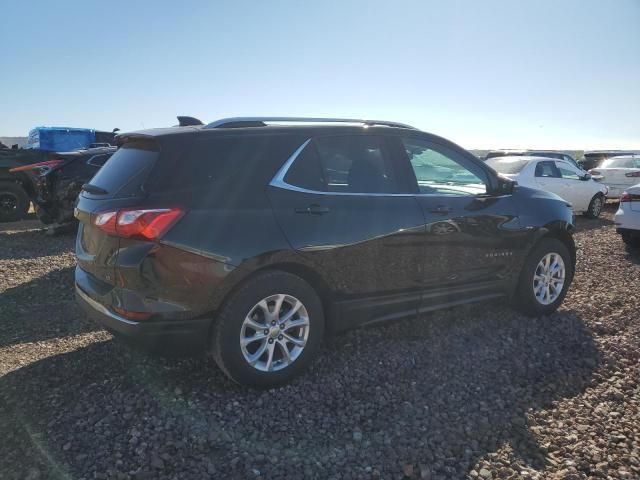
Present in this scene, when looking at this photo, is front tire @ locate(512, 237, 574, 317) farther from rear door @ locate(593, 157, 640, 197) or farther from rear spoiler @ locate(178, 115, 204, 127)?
rear door @ locate(593, 157, 640, 197)

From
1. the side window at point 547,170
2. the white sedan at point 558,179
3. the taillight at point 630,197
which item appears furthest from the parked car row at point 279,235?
the side window at point 547,170

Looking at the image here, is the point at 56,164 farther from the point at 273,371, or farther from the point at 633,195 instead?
the point at 633,195

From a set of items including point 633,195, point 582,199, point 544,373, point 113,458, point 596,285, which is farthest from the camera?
point 582,199

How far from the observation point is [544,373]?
378 centimetres

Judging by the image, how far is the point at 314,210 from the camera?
351cm

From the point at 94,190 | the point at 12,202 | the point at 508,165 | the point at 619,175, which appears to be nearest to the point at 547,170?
the point at 508,165

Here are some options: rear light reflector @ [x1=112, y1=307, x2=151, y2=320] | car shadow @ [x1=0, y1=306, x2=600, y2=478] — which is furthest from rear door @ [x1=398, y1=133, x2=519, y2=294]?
rear light reflector @ [x1=112, y1=307, x2=151, y2=320]

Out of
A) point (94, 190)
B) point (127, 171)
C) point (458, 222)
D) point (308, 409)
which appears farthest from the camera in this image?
point (458, 222)

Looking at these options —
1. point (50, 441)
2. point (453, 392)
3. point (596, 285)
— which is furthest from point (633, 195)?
point (50, 441)

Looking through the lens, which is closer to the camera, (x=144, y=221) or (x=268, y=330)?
(x=144, y=221)

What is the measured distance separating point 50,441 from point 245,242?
1.54 m

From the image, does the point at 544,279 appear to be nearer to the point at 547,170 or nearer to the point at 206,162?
the point at 206,162

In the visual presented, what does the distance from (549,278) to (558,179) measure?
807 cm

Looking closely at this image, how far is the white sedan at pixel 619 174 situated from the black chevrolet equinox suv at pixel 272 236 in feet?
42.1
